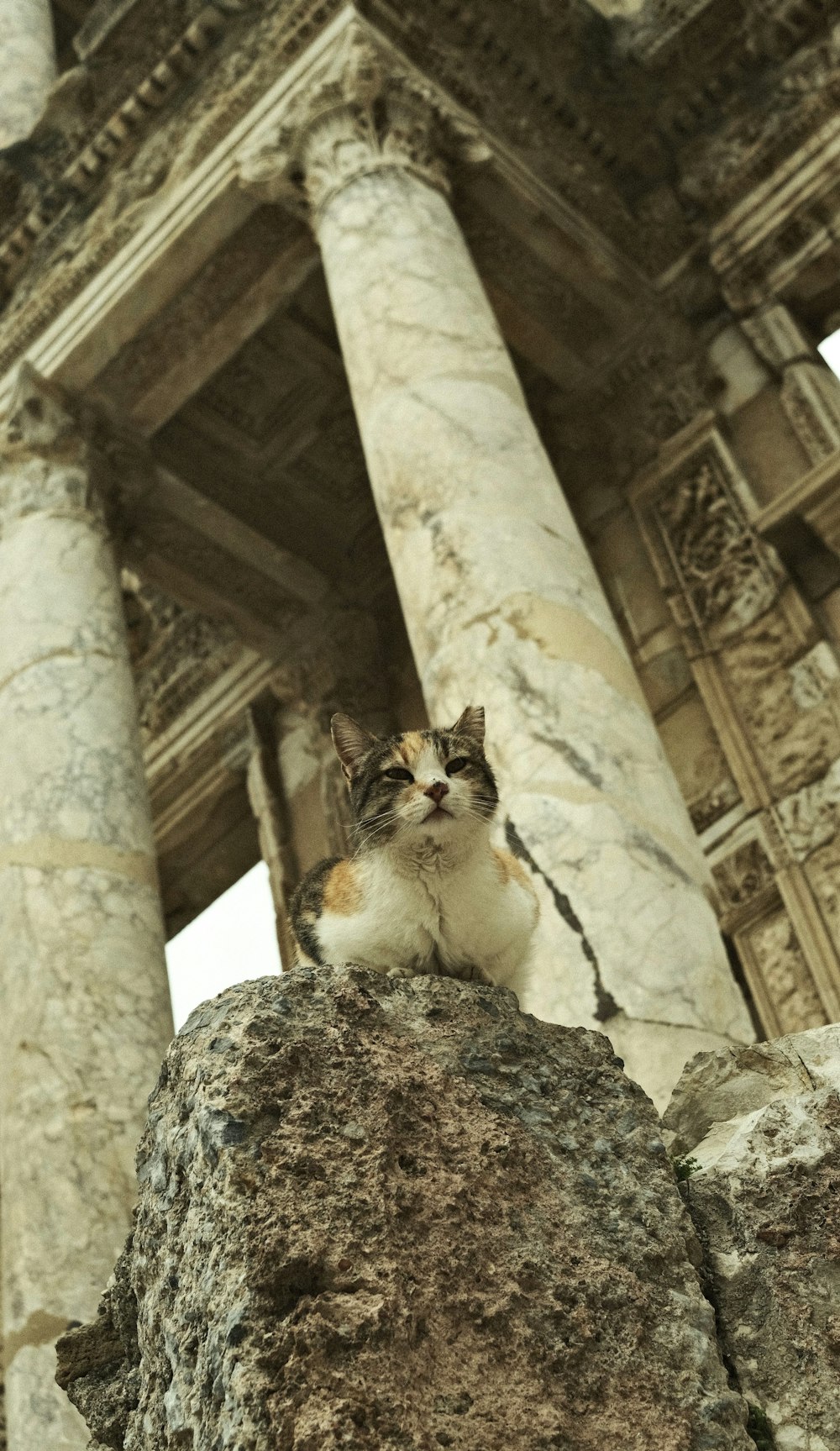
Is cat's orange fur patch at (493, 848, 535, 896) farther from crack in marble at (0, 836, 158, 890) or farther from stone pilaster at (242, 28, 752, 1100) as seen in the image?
crack in marble at (0, 836, 158, 890)

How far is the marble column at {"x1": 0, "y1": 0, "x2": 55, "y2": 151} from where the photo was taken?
11344mm

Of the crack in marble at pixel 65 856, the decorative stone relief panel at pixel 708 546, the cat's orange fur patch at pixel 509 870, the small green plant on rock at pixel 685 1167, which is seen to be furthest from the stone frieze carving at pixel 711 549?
the small green plant on rock at pixel 685 1167

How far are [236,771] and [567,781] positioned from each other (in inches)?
286

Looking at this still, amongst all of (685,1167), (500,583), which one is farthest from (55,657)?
(685,1167)

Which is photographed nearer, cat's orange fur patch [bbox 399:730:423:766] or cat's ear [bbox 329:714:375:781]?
cat's orange fur patch [bbox 399:730:423:766]

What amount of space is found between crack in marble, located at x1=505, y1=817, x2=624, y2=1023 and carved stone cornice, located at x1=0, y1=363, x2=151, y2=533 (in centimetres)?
489

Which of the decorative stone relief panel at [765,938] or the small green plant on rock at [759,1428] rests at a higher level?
the decorative stone relief panel at [765,938]

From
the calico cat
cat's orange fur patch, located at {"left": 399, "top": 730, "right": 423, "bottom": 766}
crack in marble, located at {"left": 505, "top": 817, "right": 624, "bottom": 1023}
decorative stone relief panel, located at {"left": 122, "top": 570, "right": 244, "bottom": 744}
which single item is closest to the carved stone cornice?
decorative stone relief panel, located at {"left": 122, "top": 570, "right": 244, "bottom": 744}

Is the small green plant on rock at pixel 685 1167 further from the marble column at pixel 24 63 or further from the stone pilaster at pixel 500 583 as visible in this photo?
the marble column at pixel 24 63

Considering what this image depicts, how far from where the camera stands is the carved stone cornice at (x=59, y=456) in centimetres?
911

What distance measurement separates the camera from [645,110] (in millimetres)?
10703

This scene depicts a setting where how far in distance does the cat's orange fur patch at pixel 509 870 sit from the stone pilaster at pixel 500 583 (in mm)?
1304

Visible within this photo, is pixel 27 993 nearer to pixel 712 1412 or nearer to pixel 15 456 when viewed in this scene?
pixel 15 456

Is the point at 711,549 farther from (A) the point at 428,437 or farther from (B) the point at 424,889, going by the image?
(B) the point at 424,889
